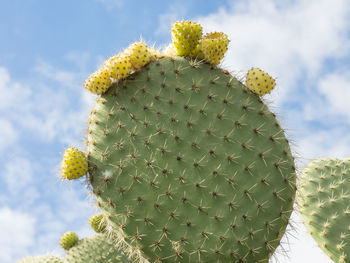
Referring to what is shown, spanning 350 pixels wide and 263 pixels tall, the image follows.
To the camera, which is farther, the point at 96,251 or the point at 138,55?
the point at 96,251

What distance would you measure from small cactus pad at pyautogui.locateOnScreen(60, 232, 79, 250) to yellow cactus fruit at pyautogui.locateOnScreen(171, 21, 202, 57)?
1.96 meters

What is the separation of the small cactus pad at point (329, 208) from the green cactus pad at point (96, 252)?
148 cm

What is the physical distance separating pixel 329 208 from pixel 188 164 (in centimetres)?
172

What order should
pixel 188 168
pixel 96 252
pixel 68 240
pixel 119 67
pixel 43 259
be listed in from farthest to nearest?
pixel 43 259 < pixel 68 240 < pixel 96 252 < pixel 119 67 < pixel 188 168

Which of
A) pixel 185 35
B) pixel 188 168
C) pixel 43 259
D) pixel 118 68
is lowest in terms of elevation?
pixel 188 168

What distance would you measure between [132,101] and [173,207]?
585 millimetres

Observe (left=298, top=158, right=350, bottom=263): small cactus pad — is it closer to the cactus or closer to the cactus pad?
the cactus pad

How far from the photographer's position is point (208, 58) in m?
2.19

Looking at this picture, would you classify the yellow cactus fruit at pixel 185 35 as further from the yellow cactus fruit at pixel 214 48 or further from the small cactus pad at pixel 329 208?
the small cactus pad at pixel 329 208

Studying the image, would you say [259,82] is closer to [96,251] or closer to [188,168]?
[188,168]

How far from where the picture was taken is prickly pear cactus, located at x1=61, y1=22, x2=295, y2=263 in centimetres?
192

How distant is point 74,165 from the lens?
2.00 meters

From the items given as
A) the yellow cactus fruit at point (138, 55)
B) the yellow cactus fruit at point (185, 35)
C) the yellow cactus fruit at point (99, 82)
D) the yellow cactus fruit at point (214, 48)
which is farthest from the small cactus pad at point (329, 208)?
the yellow cactus fruit at point (99, 82)

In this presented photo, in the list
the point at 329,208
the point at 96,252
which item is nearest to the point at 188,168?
the point at 96,252
